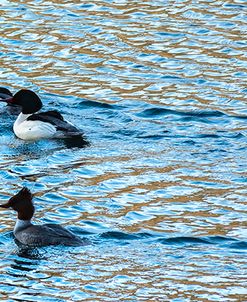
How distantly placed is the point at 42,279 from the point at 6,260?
32.7 inches

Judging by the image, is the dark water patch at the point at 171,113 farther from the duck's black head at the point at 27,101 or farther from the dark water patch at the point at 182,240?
the dark water patch at the point at 182,240

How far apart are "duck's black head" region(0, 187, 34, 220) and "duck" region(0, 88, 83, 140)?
4.21 meters

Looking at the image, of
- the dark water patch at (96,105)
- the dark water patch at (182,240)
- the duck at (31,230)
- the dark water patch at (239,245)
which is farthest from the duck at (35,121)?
the dark water patch at (239,245)

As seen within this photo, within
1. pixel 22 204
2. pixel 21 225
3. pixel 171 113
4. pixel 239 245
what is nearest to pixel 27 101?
pixel 171 113

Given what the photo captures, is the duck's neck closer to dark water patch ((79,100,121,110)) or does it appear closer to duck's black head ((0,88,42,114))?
duck's black head ((0,88,42,114))

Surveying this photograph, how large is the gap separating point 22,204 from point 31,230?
45 centimetres

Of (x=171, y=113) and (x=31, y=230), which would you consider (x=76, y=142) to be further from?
(x=31, y=230)

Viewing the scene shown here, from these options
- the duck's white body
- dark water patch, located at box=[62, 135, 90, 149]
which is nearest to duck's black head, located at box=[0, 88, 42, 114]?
the duck's white body

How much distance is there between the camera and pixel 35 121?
64.3 feet

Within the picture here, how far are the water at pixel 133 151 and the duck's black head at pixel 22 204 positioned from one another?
31cm

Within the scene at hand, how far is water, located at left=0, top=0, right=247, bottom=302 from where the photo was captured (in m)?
13.2

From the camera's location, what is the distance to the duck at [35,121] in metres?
19.2

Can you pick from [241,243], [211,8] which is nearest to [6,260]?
[241,243]

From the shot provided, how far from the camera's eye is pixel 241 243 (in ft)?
46.2
